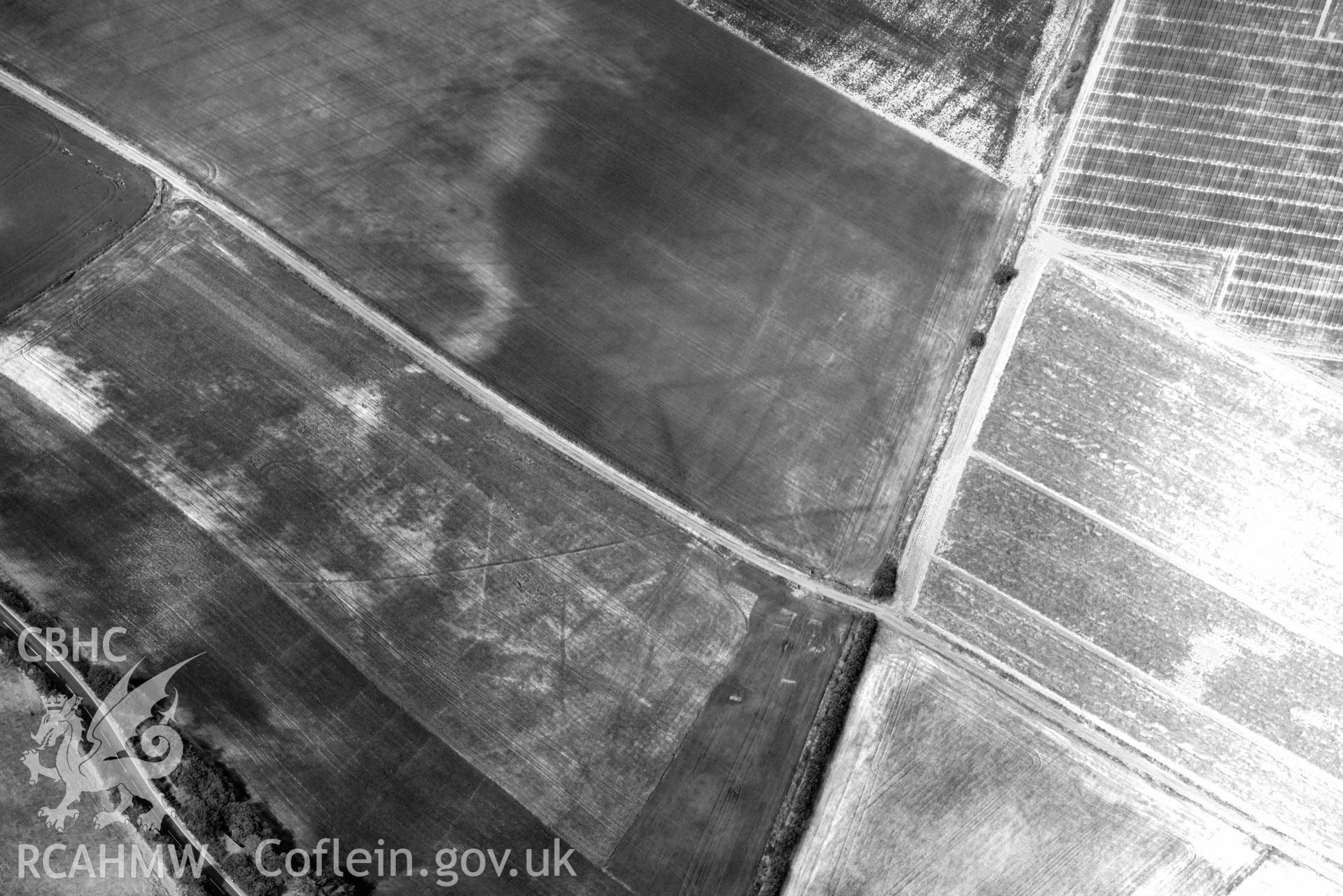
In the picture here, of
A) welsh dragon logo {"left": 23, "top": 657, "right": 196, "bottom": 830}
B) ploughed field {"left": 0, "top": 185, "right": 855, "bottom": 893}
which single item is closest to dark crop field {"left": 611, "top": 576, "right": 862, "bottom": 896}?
ploughed field {"left": 0, "top": 185, "right": 855, "bottom": 893}

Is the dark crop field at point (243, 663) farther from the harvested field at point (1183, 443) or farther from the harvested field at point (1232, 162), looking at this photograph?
the harvested field at point (1232, 162)

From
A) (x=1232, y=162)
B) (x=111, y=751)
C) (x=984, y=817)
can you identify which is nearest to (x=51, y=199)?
(x=111, y=751)

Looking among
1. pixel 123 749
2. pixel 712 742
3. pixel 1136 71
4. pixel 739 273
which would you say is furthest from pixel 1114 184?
pixel 123 749

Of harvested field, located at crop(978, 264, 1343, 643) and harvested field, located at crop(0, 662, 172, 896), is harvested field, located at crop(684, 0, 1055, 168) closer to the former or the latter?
harvested field, located at crop(978, 264, 1343, 643)

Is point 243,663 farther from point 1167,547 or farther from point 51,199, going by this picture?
point 1167,547

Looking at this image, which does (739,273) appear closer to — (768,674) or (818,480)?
(818,480)
